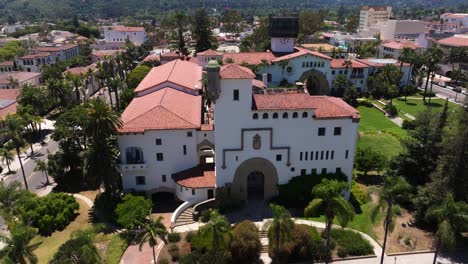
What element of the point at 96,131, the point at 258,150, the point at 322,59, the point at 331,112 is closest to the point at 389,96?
the point at 322,59

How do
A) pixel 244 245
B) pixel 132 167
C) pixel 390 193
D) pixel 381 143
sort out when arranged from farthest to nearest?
pixel 381 143 → pixel 132 167 → pixel 244 245 → pixel 390 193

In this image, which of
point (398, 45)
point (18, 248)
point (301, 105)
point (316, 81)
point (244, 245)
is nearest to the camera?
point (18, 248)

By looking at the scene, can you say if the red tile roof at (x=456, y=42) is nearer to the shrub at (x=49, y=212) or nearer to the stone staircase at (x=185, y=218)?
the stone staircase at (x=185, y=218)

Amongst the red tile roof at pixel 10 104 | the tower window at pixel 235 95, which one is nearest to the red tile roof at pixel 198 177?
the tower window at pixel 235 95

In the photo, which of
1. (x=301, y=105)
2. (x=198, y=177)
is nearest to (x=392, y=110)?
(x=301, y=105)

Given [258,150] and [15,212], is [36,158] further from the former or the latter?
[258,150]

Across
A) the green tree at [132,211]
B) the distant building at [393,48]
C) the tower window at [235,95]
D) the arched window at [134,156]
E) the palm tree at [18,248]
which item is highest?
the tower window at [235,95]

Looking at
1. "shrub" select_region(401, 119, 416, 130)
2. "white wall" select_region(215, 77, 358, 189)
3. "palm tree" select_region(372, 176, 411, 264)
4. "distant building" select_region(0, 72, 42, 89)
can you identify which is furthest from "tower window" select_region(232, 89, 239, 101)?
"distant building" select_region(0, 72, 42, 89)

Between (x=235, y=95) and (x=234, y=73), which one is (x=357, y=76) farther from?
(x=235, y=95)
